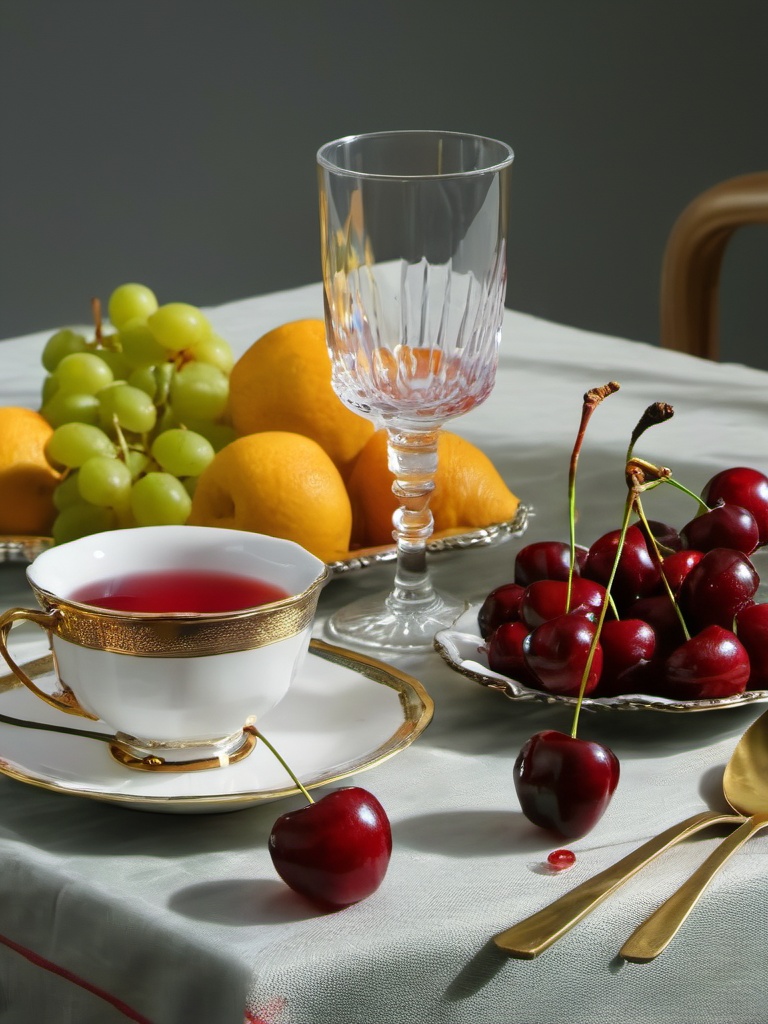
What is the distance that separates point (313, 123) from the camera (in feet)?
10.6

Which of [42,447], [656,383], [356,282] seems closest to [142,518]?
[42,447]

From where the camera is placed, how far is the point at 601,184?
335 cm

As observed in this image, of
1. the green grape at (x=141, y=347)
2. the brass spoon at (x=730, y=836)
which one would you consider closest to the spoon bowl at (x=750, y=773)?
the brass spoon at (x=730, y=836)

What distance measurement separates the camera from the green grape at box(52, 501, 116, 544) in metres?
0.86

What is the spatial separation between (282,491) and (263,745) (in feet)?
0.74

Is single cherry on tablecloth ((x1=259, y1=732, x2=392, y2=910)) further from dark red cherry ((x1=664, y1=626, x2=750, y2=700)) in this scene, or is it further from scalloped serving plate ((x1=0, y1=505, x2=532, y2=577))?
scalloped serving plate ((x1=0, y1=505, x2=532, y2=577))

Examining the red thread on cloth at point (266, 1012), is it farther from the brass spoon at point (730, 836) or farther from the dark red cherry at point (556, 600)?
the dark red cherry at point (556, 600)

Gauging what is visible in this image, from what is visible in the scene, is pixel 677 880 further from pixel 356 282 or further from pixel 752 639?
pixel 356 282

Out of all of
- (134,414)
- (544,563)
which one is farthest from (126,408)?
(544,563)

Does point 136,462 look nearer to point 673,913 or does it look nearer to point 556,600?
point 556,600

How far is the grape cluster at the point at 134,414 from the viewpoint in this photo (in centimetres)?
86

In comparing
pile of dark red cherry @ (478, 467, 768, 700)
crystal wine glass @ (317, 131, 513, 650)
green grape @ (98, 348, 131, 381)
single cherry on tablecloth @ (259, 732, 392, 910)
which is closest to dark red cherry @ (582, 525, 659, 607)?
pile of dark red cherry @ (478, 467, 768, 700)

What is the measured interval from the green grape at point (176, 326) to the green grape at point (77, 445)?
10 cm

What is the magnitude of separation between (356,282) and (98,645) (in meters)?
0.28
